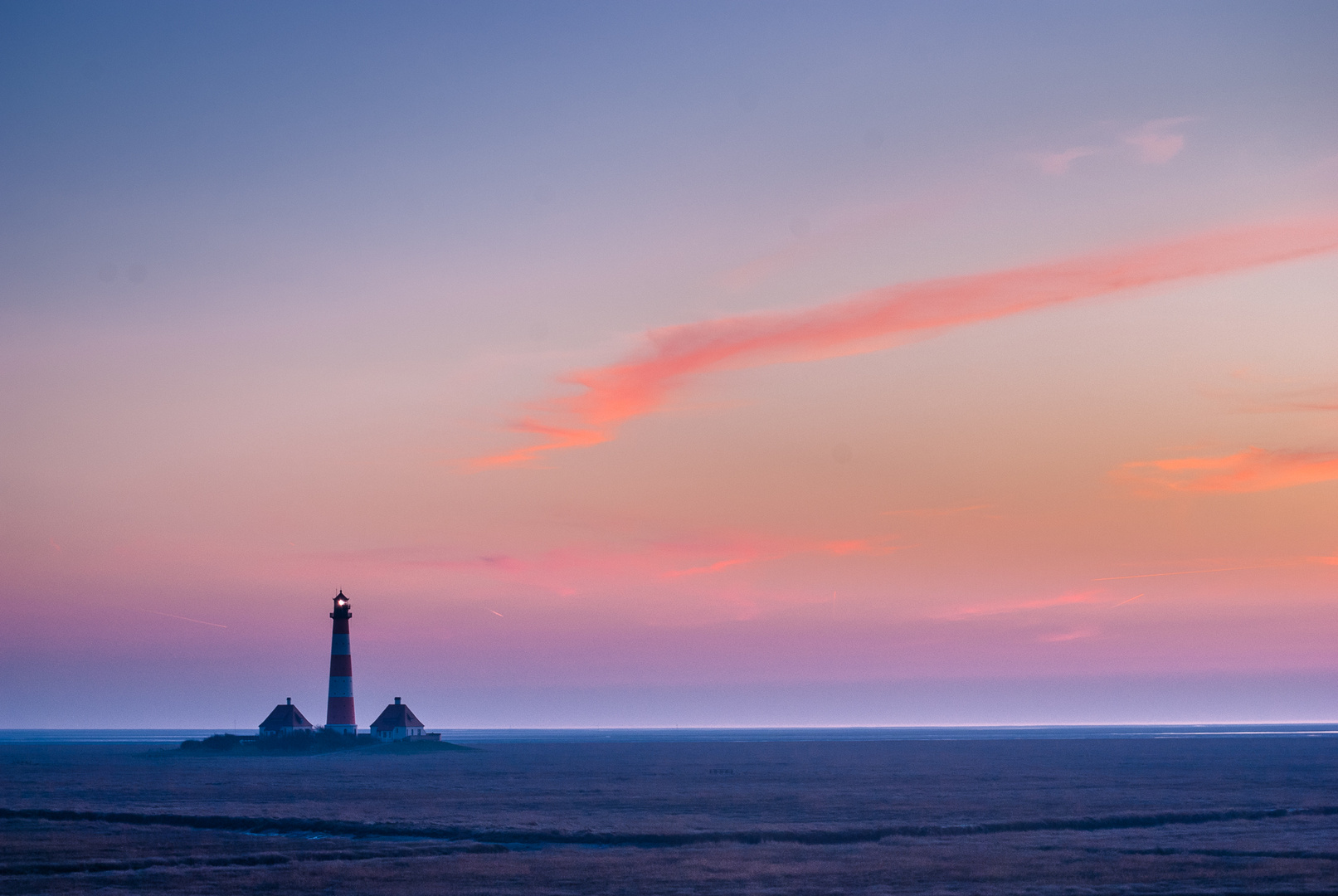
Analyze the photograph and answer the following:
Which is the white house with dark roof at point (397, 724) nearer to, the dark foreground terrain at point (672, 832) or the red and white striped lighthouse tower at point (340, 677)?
the red and white striped lighthouse tower at point (340, 677)

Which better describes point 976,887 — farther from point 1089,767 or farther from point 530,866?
point 1089,767

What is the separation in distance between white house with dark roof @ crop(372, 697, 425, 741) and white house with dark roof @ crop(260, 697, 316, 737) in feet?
18.6

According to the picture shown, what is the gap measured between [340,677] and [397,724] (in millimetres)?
10580

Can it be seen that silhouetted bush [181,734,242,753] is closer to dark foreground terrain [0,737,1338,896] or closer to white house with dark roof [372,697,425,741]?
white house with dark roof [372,697,425,741]

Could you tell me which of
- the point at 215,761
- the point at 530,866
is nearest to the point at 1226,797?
the point at 530,866

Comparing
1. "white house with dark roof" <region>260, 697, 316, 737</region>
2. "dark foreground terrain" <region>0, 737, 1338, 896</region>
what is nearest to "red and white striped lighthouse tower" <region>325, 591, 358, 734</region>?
"white house with dark roof" <region>260, 697, 316, 737</region>

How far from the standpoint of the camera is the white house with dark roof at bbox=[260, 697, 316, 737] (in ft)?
339

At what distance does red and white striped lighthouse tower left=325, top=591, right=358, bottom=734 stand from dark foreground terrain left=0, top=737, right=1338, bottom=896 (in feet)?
60.2

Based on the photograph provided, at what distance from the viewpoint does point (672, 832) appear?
4206cm

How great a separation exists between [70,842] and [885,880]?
85.7 ft

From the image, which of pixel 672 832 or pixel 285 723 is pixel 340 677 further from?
pixel 672 832

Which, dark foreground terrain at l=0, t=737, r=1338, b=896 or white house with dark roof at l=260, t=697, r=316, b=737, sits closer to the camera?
dark foreground terrain at l=0, t=737, r=1338, b=896

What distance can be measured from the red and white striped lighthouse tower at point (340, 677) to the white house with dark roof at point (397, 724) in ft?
15.7

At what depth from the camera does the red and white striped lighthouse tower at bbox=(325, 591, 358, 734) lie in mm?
98250
